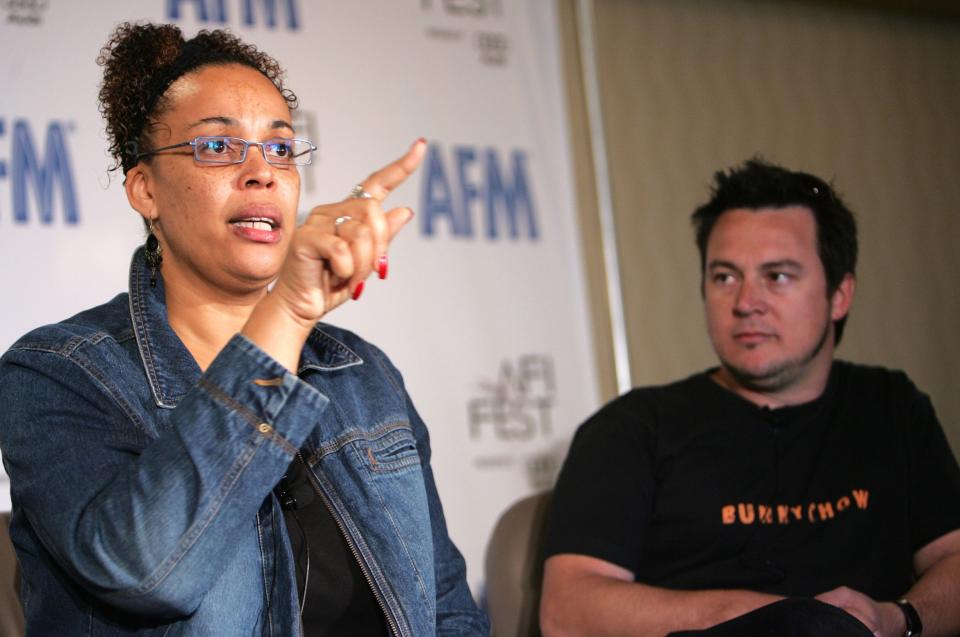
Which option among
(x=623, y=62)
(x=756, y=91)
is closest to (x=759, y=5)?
(x=756, y=91)

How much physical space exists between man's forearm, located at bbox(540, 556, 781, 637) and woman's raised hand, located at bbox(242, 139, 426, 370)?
1.12 m

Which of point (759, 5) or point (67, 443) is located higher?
point (759, 5)

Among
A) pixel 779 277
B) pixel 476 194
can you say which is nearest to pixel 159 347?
pixel 779 277

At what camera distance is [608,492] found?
2.36m

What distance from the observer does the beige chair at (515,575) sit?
2.40 metres

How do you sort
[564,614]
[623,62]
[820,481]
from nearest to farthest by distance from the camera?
[564,614] → [820,481] → [623,62]

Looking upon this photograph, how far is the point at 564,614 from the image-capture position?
2.23m

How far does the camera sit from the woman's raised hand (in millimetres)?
1200

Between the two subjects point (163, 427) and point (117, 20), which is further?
point (117, 20)

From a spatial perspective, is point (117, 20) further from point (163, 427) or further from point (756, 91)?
point (756, 91)

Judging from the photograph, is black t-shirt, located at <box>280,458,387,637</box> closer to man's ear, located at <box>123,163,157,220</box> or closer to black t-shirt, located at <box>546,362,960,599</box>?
man's ear, located at <box>123,163,157,220</box>

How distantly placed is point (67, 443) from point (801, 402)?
5.79 feet

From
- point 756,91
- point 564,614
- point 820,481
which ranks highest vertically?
point 756,91

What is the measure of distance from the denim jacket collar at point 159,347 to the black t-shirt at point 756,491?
852 mm
